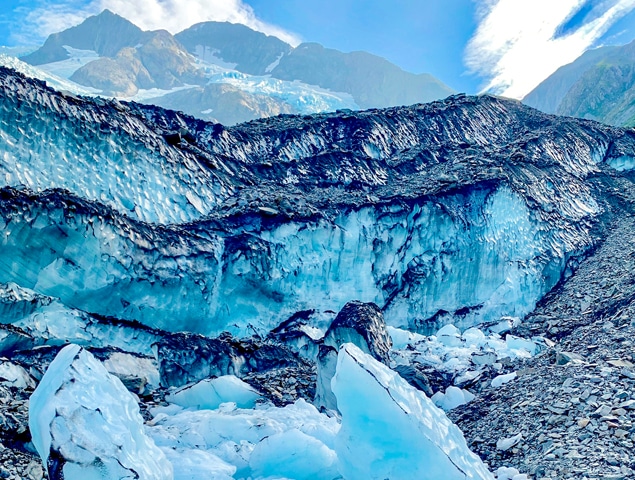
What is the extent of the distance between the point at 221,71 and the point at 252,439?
160 m

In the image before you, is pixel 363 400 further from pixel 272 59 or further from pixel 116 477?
pixel 272 59

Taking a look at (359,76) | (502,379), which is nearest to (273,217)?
(502,379)

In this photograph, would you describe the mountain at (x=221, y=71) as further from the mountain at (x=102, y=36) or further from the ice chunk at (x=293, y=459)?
the ice chunk at (x=293, y=459)

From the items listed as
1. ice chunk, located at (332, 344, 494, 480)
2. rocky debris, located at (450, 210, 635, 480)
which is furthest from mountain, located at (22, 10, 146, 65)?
ice chunk, located at (332, 344, 494, 480)

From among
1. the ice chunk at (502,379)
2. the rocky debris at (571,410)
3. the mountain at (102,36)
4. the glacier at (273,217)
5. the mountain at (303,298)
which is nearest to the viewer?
the mountain at (303,298)

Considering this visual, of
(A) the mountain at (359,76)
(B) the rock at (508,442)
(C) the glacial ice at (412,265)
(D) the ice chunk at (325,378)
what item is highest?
(A) the mountain at (359,76)

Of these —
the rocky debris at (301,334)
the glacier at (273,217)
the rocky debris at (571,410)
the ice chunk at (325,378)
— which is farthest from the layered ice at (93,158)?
the rocky debris at (571,410)

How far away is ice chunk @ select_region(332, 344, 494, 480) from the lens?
496 cm

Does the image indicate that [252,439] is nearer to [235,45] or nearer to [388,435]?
[388,435]

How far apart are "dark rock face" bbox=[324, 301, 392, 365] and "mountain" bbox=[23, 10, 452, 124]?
101060 millimetres

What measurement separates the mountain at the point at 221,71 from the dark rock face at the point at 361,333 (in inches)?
3979

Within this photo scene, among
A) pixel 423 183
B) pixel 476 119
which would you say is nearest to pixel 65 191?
pixel 423 183

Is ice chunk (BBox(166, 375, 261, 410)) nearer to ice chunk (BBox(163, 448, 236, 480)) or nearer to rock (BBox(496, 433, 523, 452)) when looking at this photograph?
ice chunk (BBox(163, 448, 236, 480))

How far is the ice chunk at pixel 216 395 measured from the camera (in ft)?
28.5
